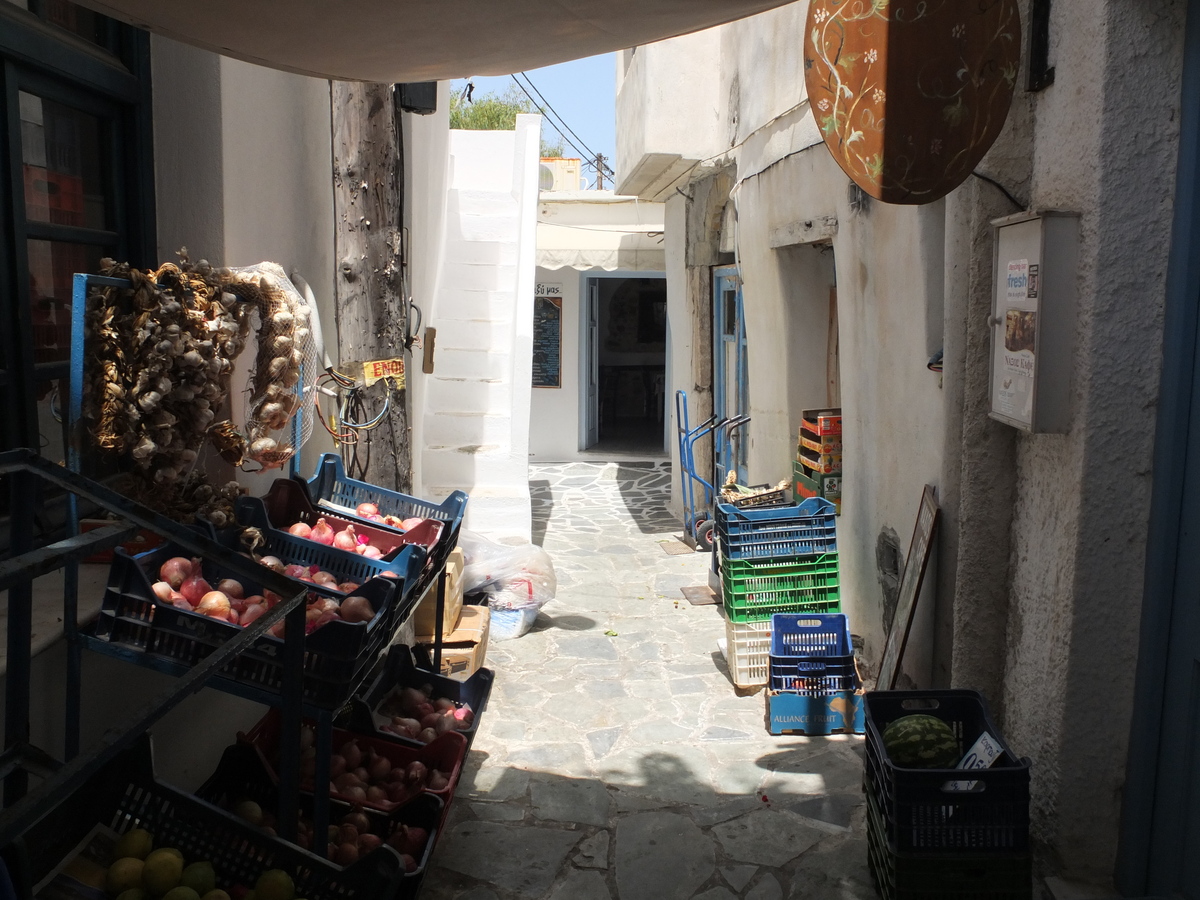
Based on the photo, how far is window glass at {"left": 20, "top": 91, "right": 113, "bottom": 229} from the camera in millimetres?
3111

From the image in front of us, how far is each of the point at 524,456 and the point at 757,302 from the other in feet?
8.10

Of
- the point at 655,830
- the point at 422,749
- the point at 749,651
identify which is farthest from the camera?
the point at 749,651

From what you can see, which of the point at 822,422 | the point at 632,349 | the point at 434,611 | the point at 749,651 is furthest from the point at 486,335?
the point at 632,349

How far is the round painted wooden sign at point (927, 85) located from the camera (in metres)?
2.90

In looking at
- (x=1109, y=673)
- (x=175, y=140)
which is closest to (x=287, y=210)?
(x=175, y=140)

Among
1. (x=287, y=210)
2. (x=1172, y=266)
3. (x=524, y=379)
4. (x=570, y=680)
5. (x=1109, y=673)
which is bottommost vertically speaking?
(x=570, y=680)

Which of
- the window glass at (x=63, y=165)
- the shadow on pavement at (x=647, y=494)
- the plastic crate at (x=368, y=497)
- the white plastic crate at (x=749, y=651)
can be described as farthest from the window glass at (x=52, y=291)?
the shadow on pavement at (x=647, y=494)

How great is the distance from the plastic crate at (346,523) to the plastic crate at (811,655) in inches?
76.1

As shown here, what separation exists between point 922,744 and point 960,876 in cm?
40

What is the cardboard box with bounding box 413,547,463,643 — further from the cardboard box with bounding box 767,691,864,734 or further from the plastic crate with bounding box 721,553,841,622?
the cardboard box with bounding box 767,691,864,734

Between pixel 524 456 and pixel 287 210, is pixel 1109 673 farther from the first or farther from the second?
pixel 524 456

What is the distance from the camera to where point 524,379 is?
899 cm

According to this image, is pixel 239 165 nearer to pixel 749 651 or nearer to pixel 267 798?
pixel 267 798

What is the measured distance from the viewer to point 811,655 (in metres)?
4.96
